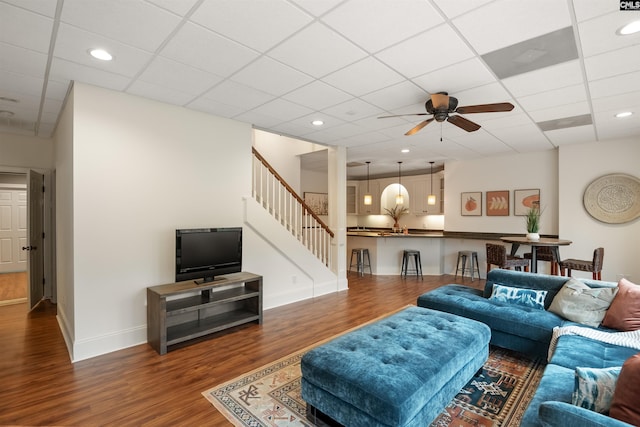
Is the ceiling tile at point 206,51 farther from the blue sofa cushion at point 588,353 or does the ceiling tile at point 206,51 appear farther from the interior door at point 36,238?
the interior door at point 36,238

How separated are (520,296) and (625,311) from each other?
885mm

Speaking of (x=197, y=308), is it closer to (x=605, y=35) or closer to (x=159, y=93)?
(x=159, y=93)

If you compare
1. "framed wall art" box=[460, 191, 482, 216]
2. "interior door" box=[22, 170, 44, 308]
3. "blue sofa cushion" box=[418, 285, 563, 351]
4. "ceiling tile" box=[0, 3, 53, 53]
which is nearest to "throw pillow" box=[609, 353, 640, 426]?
"blue sofa cushion" box=[418, 285, 563, 351]

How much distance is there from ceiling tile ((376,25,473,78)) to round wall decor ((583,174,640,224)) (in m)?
4.76

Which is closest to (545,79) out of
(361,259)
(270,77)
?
(270,77)

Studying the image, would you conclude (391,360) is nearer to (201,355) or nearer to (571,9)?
(201,355)

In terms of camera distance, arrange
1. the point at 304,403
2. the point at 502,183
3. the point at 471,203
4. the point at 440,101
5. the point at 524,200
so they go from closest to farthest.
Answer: the point at 304,403 < the point at 440,101 < the point at 524,200 < the point at 502,183 < the point at 471,203

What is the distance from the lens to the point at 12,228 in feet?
25.8

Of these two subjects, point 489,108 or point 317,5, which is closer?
point 317,5

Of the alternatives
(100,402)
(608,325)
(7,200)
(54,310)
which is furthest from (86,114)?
(7,200)

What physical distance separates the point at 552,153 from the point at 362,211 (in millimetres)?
5361

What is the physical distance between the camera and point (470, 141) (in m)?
5.62

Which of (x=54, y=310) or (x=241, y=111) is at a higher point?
(x=241, y=111)

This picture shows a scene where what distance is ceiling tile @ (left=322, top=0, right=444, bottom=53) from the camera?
198 cm
